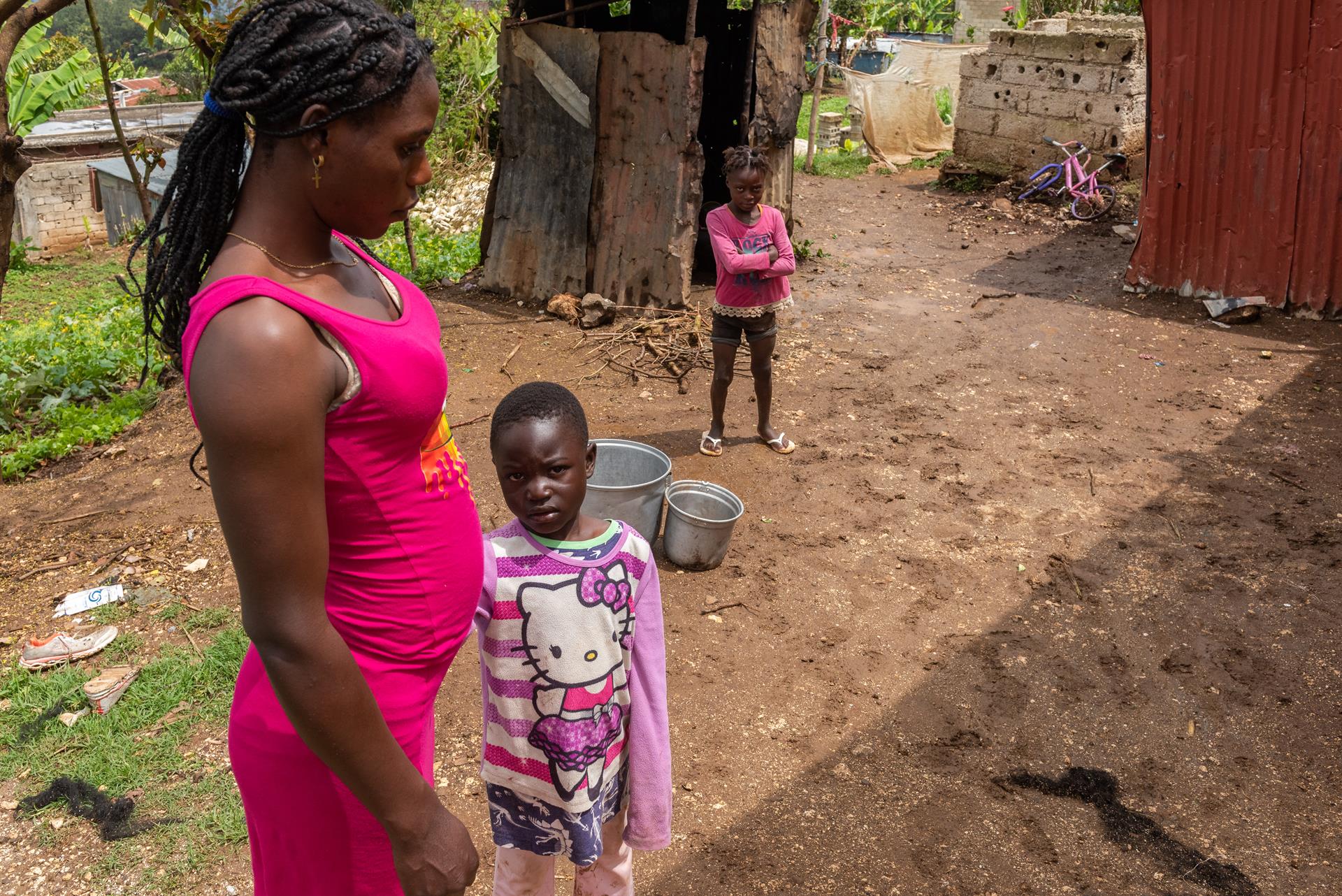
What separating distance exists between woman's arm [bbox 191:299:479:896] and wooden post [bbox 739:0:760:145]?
274 inches

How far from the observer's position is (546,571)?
1907mm

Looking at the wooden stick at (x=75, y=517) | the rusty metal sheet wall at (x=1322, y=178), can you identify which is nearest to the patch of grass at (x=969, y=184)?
the rusty metal sheet wall at (x=1322, y=178)

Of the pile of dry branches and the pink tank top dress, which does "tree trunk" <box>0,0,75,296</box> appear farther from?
the pile of dry branches

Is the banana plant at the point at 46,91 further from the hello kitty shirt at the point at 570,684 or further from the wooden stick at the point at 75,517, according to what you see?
the hello kitty shirt at the point at 570,684

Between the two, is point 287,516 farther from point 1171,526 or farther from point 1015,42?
point 1015,42

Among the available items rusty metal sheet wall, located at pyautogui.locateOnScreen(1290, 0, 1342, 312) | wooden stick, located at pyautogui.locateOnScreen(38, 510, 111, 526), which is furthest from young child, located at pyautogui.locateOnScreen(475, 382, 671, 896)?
rusty metal sheet wall, located at pyautogui.locateOnScreen(1290, 0, 1342, 312)

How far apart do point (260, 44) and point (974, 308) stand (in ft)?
24.1

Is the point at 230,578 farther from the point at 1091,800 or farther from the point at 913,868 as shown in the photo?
the point at 1091,800

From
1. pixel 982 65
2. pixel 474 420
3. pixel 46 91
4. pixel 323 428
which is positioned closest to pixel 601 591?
pixel 323 428

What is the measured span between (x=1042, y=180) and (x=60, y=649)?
10.9 m

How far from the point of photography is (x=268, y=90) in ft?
4.02

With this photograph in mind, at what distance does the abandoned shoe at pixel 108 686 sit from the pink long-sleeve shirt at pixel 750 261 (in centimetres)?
315

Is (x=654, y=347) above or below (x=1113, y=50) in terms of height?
below

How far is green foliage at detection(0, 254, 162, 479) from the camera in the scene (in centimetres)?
599
